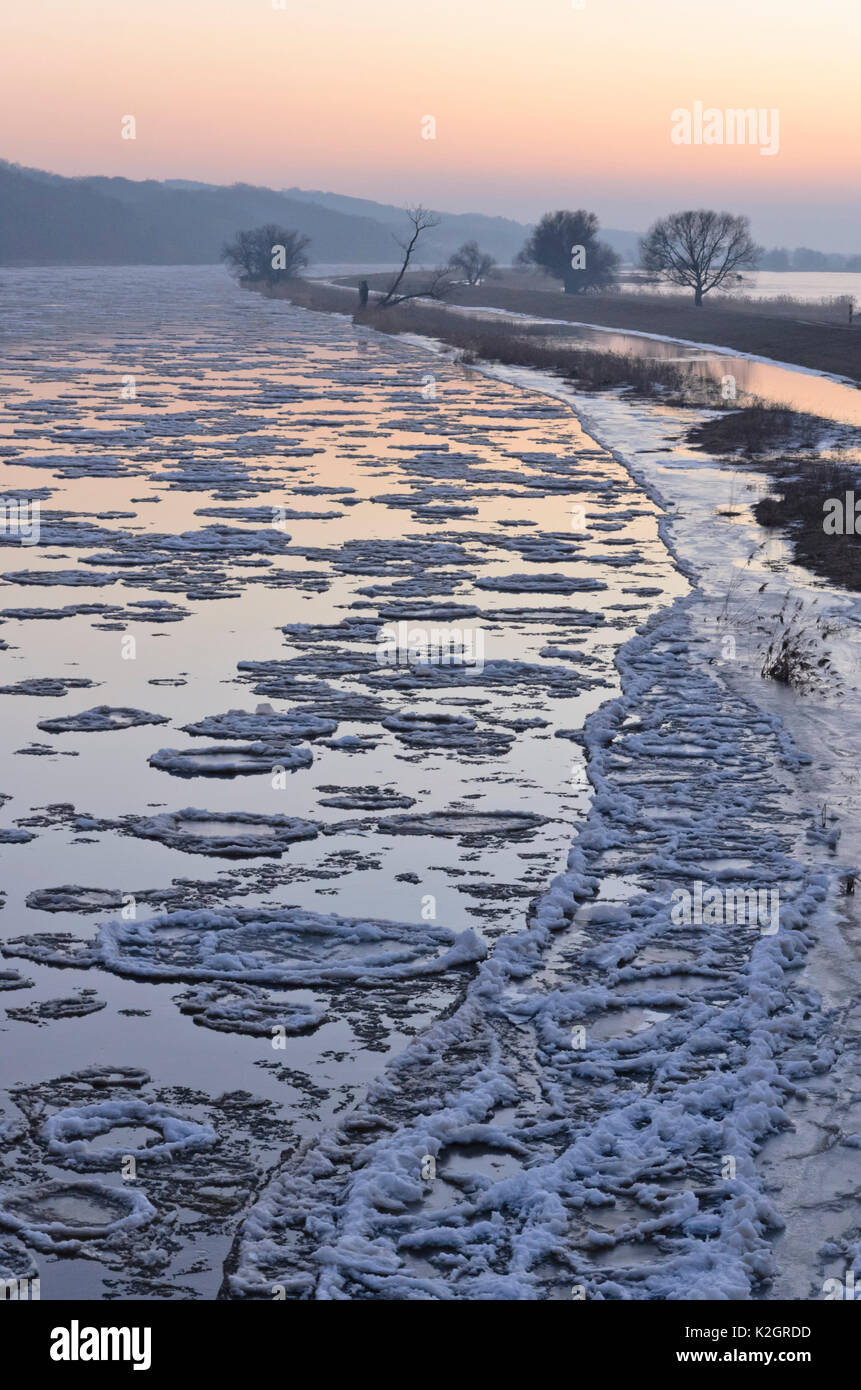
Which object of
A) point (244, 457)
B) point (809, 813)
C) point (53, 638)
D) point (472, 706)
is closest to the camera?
point (809, 813)

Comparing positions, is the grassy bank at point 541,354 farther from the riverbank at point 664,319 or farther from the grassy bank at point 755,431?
the riverbank at point 664,319

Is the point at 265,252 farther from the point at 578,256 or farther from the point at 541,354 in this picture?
the point at 541,354

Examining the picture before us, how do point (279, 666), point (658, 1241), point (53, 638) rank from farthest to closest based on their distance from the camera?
point (53, 638) < point (279, 666) < point (658, 1241)

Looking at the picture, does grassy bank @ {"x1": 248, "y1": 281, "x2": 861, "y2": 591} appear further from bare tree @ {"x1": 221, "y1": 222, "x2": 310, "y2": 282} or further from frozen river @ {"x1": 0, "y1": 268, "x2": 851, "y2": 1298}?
bare tree @ {"x1": 221, "y1": 222, "x2": 310, "y2": 282}

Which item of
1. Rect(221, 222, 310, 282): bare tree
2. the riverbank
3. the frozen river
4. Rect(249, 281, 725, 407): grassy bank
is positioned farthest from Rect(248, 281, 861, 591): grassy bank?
Rect(221, 222, 310, 282): bare tree

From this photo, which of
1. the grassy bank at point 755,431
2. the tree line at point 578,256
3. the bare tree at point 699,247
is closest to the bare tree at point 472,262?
the tree line at point 578,256

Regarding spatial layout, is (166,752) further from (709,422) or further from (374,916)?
(709,422)
